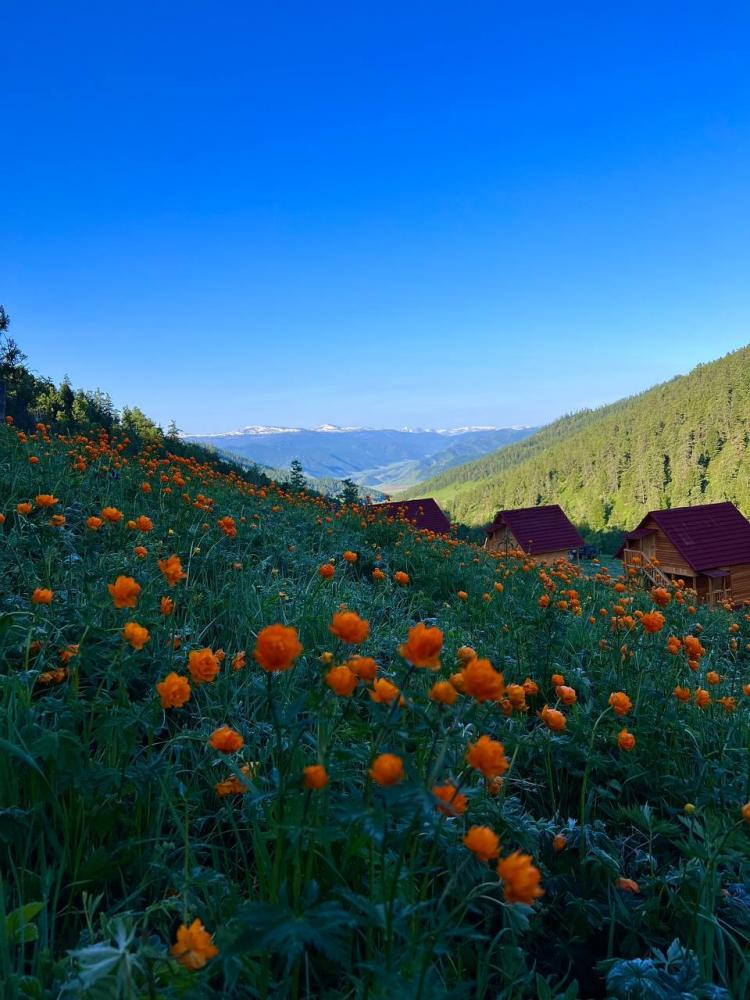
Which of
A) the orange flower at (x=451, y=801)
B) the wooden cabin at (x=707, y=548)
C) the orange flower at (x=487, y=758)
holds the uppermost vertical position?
the orange flower at (x=487, y=758)

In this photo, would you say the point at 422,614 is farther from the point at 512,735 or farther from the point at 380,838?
the point at 380,838

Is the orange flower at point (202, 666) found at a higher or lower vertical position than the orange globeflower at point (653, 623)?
higher

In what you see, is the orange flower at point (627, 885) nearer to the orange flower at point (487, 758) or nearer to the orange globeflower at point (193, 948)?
the orange flower at point (487, 758)

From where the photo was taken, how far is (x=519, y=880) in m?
0.76

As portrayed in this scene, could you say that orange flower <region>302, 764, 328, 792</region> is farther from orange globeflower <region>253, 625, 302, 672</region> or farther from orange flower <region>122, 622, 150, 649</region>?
orange flower <region>122, 622, 150, 649</region>

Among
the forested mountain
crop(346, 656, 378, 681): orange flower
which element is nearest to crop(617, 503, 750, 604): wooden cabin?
crop(346, 656, 378, 681): orange flower

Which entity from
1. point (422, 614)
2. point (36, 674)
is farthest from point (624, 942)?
point (422, 614)

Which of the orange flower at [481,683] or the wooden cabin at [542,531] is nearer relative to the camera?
the orange flower at [481,683]

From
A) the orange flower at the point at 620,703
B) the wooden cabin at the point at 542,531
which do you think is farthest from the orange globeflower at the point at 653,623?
the wooden cabin at the point at 542,531

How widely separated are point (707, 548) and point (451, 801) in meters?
24.7

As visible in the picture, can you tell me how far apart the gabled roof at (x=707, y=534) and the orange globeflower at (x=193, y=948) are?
24.1m

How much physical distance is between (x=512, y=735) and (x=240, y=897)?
1.11 metres

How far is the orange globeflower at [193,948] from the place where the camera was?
826 mm

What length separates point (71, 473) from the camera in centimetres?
438
